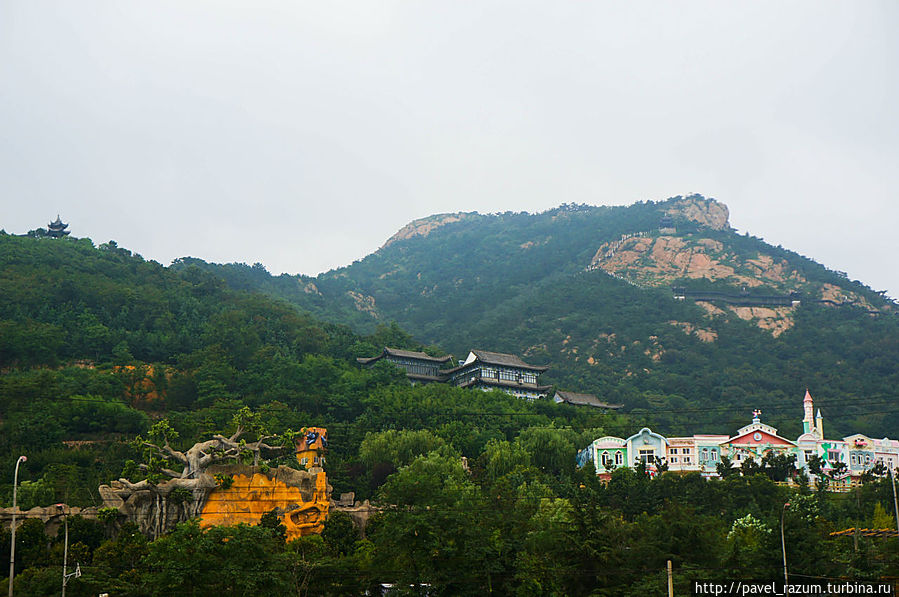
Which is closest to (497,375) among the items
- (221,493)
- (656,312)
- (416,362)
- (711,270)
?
(416,362)

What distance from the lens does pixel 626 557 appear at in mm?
29047

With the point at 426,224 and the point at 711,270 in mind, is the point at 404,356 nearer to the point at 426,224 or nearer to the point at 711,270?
the point at 711,270

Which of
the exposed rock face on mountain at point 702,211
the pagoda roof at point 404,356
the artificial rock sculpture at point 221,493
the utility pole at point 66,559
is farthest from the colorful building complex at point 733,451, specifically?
the exposed rock face on mountain at point 702,211

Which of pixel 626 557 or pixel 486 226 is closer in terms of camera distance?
pixel 626 557

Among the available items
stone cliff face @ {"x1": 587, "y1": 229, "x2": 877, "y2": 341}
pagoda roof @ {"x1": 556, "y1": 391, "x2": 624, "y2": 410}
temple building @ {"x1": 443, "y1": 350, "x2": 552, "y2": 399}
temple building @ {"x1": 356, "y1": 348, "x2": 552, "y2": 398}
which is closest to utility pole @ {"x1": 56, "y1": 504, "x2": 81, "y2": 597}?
temple building @ {"x1": 356, "y1": 348, "x2": 552, "y2": 398}

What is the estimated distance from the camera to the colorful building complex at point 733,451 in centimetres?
5075

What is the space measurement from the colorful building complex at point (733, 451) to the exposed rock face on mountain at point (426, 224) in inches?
3991

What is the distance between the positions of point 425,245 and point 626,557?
117672 mm

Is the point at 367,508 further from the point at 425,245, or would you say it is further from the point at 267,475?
the point at 425,245

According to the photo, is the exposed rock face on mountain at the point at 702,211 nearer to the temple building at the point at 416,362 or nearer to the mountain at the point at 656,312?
Result: the mountain at the point at 656,312

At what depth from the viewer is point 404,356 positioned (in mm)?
69062

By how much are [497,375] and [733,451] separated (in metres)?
21.1

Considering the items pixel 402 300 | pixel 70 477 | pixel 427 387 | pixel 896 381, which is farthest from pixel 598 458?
pixel 402 300

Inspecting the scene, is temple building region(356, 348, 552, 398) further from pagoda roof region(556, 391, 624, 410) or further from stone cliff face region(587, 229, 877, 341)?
stone cliff face region(587, 229, 877, 341)
